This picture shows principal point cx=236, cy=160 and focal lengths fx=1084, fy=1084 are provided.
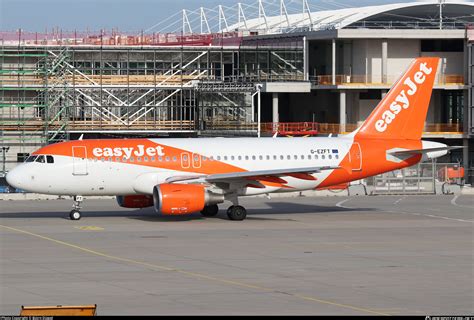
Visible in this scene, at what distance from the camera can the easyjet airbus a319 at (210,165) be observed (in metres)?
46.0

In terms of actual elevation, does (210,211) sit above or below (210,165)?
below

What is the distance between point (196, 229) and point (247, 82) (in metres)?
49.7

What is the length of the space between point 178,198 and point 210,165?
12.4 feet

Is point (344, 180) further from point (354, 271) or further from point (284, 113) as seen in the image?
point (284, 113)

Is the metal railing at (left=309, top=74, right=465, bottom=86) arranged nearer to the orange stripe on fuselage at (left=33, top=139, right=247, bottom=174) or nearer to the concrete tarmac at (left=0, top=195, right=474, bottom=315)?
the concrete tarmac at (left=0, top=195, right=474, bottom=315)

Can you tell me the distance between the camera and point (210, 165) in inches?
1875

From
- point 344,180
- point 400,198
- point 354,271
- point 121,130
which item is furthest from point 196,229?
point 121,130

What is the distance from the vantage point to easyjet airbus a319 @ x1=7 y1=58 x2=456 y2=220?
4600cm

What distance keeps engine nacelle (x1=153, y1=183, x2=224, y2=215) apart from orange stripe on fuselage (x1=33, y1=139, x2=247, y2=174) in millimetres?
2253

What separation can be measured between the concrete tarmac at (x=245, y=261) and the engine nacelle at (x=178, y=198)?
0.74 m

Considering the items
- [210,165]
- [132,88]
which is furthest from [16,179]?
[132,88]

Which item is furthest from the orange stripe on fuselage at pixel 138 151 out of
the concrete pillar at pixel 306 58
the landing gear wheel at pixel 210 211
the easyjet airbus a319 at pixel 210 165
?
the concrete pillar at pixel 306 58

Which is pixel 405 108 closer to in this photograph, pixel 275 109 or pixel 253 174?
pixel 253 174

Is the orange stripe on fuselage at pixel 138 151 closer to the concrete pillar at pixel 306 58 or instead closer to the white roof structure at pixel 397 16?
the white roof structure at pixel 397 16
